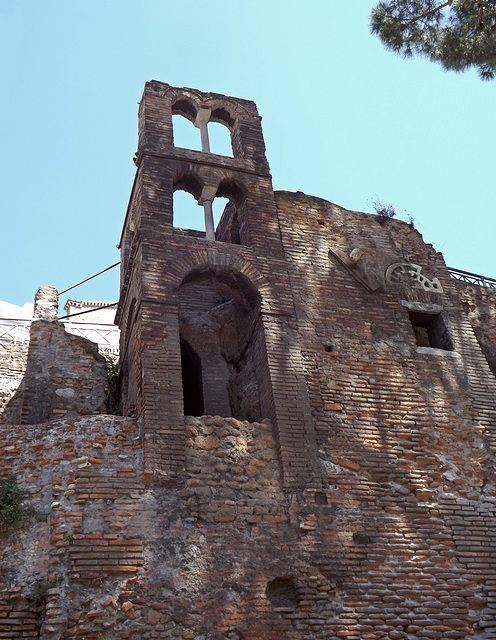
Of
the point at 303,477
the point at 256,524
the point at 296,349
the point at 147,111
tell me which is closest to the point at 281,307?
the point at 296,349

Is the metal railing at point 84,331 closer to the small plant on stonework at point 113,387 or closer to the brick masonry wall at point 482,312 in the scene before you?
the small plant on stonework at point 113,387

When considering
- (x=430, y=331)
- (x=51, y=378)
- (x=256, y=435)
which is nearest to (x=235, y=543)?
(x=256, y=435)

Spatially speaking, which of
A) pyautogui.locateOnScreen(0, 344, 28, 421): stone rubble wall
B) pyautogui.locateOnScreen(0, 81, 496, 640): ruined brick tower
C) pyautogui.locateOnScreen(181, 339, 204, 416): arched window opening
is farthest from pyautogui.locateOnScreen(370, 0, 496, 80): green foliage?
pyautogui.locateOnScreen(0, 344, 28, 421): stone rubble wall

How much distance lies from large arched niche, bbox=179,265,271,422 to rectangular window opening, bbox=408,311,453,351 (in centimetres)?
278

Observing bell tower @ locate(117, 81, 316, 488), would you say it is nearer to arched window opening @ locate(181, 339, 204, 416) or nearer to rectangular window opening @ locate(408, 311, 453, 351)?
arched window opening @ locate(181, 339, 204, 416)

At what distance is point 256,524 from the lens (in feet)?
27.3

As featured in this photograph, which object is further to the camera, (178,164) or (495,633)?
(178,164)

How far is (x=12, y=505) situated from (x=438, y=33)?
30.8 feet

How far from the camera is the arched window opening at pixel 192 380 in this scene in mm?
11695

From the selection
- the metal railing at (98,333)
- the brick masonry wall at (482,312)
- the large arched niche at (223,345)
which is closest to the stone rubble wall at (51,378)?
the large arched niche at (223,345)

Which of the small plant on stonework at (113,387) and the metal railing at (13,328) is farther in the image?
the metal railing at (13,328)

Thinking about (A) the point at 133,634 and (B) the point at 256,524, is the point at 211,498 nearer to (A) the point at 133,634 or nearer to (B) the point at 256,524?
(B) the point at 256,524

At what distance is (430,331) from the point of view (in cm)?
1172

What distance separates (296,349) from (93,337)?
42.5 ft
